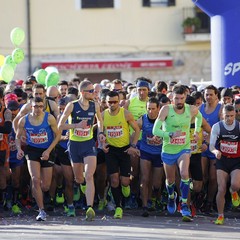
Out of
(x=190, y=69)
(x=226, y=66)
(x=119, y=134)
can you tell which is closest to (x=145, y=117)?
(x=119, y=134)

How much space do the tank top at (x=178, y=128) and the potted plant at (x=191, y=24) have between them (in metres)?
18.8

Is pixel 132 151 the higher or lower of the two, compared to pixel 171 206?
higher

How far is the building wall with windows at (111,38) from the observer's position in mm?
31844

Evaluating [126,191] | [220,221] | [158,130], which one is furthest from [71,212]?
[220,221]

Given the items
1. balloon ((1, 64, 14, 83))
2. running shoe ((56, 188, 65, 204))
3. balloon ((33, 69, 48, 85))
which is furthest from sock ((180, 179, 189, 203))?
balloon ((1, 64, 14, 83))

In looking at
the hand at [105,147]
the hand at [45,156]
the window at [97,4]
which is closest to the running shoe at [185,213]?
the hand at [105,147]

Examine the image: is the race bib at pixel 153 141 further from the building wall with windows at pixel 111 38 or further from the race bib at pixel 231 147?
the building wall with windows at pixel 111 38

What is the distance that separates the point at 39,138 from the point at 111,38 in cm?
1927

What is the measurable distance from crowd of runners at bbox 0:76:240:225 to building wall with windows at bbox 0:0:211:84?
17197mm

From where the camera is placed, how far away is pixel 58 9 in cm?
3194

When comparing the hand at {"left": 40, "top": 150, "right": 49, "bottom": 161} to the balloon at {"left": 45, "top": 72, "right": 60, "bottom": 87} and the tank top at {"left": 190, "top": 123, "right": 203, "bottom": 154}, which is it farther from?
the balloon at {"left": 45, "top": 72, "right": 60, "bottom": 87}

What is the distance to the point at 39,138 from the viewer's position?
42.5ft

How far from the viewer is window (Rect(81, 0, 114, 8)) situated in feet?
105

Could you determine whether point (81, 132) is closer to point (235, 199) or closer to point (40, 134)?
point (40, 134)
